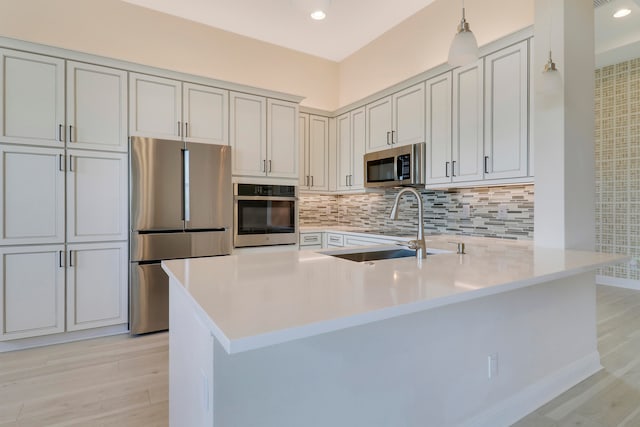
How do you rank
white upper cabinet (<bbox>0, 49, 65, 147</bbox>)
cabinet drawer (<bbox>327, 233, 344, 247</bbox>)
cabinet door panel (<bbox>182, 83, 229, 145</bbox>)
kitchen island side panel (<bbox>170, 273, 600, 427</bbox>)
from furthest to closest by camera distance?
1. cabinet drawer (<bbox>327, 233, 344, 247</bbox>)
2. cabinet door panel (<bbox>182, 83, 229, 145</bbox>)
3. white upper cabinet (<bbox>0, 49, 65, 147</bbox>)
4. kitchen island side panel (<bbox>170, 273, 600, 427</bbox>)

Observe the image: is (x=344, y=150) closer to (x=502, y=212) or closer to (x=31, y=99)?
(x=502, y=212)

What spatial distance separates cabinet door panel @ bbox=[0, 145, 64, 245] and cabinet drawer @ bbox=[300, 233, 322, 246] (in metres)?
2.29

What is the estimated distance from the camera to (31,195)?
8.49ft

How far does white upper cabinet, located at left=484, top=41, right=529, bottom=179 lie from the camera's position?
2400 millimetres

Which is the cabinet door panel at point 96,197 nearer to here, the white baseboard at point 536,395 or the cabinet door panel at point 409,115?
the cabinet door panel at point 409,115

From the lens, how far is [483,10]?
122 inches

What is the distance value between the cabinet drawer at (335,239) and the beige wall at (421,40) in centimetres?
207

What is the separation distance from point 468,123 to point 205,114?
8.22 feet

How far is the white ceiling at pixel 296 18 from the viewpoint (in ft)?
11.5

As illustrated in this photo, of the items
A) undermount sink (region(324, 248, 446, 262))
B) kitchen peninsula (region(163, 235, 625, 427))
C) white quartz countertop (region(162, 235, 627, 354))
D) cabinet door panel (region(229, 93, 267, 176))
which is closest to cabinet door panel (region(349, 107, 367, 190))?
cabinet door panel (region(229, 93, 267, 176))

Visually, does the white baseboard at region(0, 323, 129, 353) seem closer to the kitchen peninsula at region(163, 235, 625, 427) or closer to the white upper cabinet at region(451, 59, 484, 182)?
the kitchen peninsula at region(163, 235, 625, 427)

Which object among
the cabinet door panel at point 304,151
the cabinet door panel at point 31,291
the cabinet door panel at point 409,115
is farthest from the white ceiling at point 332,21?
the cabinet door panel at point 31,291

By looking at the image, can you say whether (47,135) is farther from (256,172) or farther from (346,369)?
(346,369)

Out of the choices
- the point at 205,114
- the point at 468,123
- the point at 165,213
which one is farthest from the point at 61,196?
the point at 468,123
